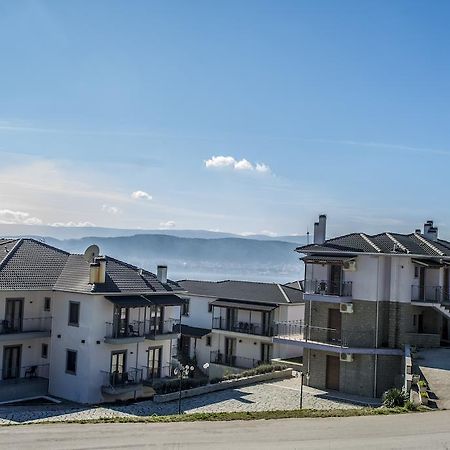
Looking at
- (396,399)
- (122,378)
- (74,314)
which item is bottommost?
(122,378)

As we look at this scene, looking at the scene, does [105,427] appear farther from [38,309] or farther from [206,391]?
[38,309]

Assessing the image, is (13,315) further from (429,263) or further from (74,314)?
(429,263)

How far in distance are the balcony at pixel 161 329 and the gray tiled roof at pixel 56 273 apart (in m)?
1.76

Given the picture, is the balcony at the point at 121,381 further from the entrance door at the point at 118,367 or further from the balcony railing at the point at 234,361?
the balcony railing at the point at 234,361

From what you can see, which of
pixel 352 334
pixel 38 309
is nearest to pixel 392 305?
pixel 352 334

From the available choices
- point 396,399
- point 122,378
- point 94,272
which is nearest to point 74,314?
point 94,272

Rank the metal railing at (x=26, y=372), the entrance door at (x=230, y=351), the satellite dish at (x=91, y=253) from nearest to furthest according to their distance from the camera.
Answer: the metal railing at (x=26, y=372) < the satellite dish at (x=91, y=253) < the entrance door at (x=230, y=351)

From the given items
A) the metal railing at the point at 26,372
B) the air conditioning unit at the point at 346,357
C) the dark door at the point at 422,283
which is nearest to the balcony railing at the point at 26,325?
the metal railing at the point at 26,372

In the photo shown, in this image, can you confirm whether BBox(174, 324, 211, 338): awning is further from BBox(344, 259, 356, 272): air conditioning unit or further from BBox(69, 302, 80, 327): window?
BBox(344, 259, 356, 272): air conditioning unit

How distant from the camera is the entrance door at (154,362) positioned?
107ft

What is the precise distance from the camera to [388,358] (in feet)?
98.1

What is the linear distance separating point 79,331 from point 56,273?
171 inches

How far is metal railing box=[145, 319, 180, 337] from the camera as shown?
107 feet

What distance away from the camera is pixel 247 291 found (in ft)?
149
